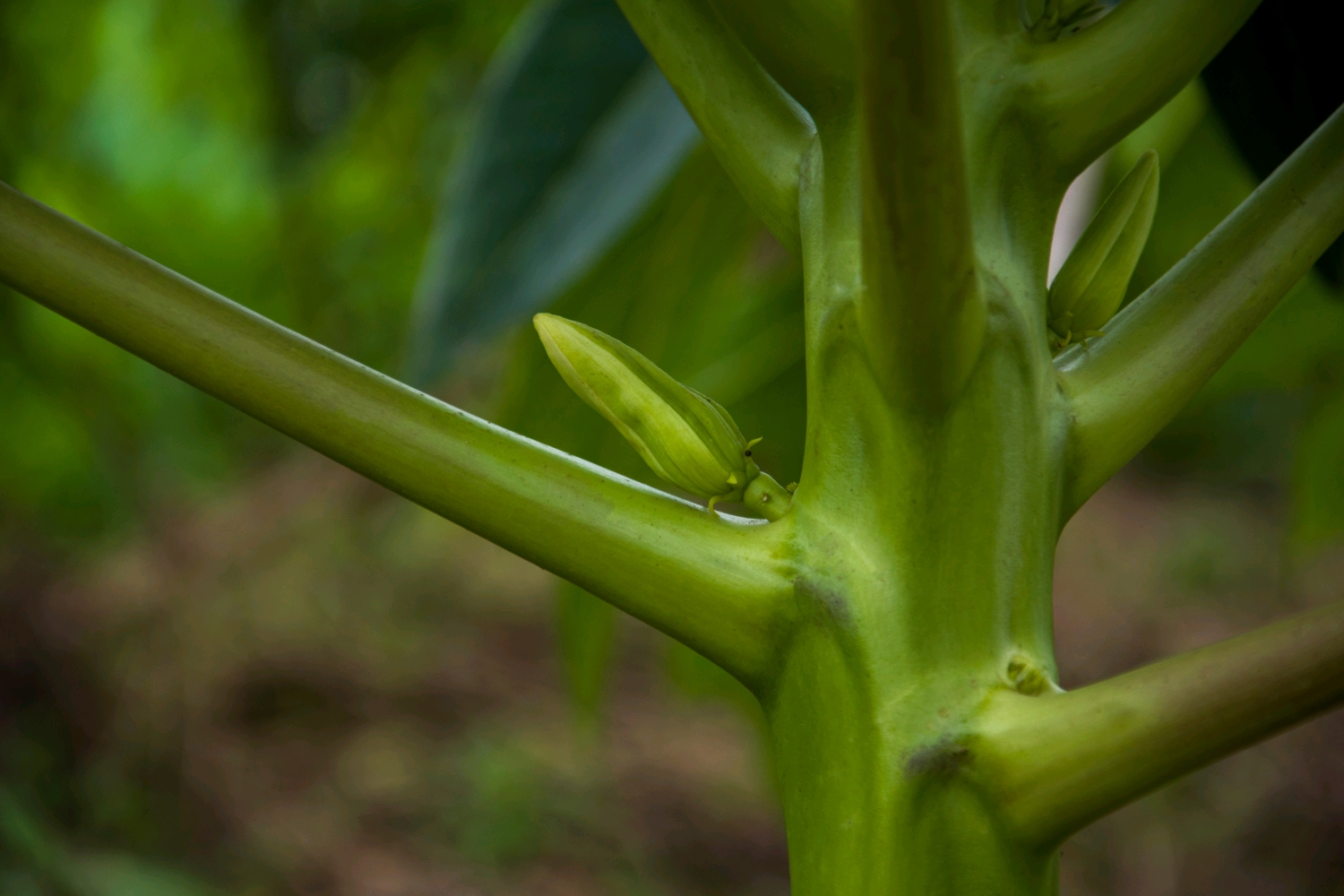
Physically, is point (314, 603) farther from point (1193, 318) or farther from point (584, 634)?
point (1193, 318)

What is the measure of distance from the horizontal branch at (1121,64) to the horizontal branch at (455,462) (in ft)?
0.39

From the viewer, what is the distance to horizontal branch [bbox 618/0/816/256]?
10.6 inches

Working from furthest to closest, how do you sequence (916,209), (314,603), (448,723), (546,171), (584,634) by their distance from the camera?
(314,603)
(448,723)
(584,634)
(546,171)
(916,209)

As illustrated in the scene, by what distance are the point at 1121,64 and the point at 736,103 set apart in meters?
0.09

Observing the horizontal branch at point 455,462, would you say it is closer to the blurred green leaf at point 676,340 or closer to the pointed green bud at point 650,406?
the pointed green bud at point 650,406

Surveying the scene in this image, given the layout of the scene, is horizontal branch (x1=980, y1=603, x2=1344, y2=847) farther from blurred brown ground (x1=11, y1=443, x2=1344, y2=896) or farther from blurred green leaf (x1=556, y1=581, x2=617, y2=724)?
blurred brown ground (x1=11, y1=443, x2=1344, y2=896)

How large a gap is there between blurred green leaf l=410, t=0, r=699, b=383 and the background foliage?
883 mm

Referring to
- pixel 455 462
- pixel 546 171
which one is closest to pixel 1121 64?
pixel 455 462

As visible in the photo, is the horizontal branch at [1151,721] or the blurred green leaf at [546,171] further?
the blurred green leaf at [546,171]

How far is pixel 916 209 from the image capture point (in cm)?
20

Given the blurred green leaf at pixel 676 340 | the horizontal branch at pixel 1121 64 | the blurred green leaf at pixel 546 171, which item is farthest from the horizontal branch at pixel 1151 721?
the blurred green leaf at pixel 676 340

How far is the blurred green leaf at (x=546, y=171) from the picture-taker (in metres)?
0.48

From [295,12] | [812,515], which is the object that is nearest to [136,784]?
[295,12]

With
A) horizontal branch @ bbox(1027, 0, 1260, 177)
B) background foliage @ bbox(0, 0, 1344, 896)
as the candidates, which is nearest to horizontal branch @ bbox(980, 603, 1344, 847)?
horizontal branch @ bbox(1027, 0, 1260, 177)
